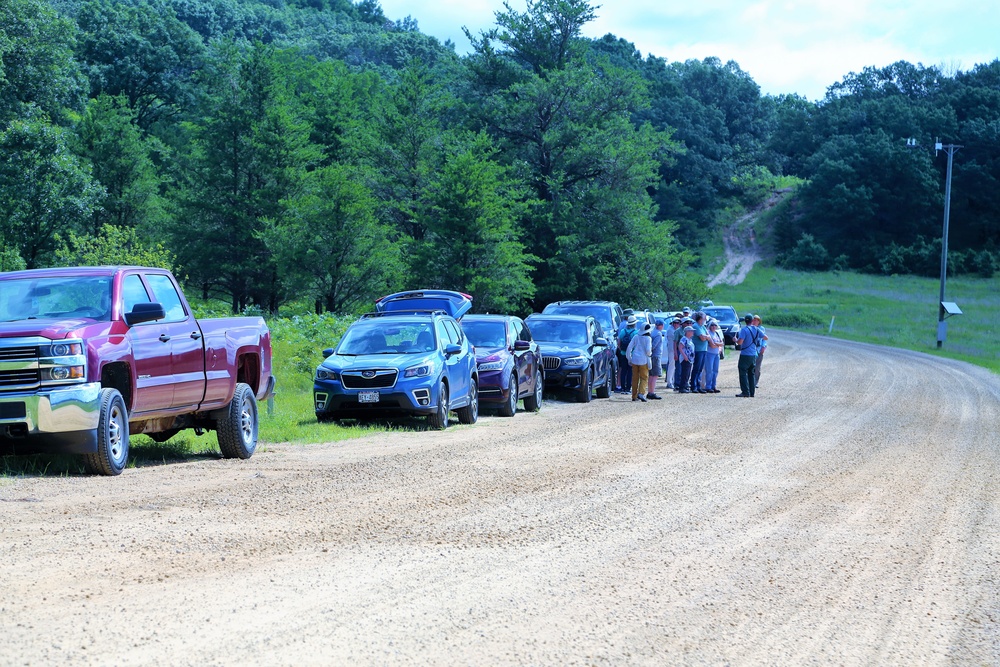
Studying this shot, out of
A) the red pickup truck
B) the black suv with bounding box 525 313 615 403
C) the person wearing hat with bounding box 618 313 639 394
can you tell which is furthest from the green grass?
the red pickup truck

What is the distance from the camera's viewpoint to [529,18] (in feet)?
175

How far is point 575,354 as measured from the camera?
2338 centimetres

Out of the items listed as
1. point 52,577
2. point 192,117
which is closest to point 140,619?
point 52,577

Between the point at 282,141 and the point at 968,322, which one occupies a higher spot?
the point at 282,141

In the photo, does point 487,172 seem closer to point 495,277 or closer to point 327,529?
point 495,277

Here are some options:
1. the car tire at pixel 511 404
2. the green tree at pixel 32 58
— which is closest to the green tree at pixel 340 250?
the green tree at pixel 32 58

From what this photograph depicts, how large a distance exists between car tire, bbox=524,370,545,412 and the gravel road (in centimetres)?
670

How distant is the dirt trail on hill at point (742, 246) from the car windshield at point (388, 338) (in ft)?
280

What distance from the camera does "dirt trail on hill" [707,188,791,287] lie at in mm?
104188

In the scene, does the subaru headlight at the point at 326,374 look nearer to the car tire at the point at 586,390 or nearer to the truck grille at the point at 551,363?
the truck grille at the point at 551,363

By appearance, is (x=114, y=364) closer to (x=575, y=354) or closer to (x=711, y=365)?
(x=575, y=354)

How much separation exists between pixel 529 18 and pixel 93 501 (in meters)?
47.5

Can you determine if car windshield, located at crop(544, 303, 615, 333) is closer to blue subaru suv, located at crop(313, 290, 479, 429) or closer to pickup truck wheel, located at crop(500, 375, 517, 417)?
pickup truck wheel, located at crop(500, 375, 517, 417)

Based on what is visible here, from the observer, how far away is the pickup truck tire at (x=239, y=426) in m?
12.4
